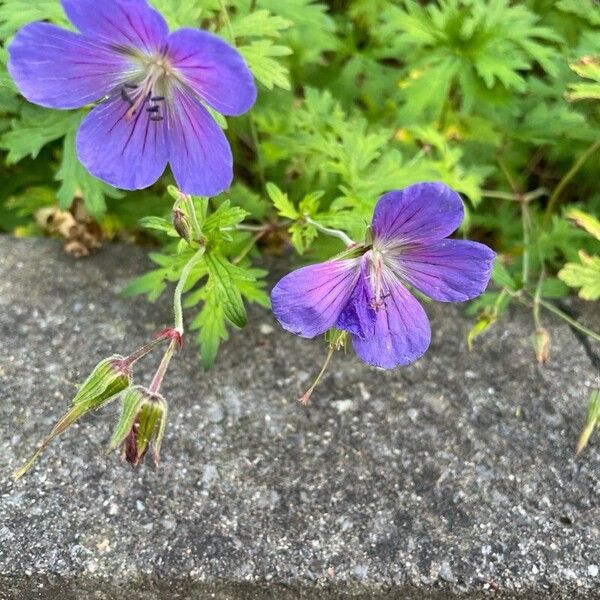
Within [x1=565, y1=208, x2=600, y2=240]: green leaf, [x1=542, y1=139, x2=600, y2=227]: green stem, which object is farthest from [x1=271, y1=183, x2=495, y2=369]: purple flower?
[x1=542, y1=139, x2=600, y2=227]: green stem

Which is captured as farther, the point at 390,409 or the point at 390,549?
the point at 390,409

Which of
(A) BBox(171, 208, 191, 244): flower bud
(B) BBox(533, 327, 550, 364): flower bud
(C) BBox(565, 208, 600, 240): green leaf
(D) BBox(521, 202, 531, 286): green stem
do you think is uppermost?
(A) BBox(171, 208, 191, 244): flower bud

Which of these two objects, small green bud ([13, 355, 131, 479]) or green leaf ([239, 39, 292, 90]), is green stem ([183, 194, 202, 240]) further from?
green leaf ([239, 39, 292, 90])

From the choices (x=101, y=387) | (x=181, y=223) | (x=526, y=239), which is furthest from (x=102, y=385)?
(x=526, y=239)

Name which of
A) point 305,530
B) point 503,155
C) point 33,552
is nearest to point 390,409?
point 305,530

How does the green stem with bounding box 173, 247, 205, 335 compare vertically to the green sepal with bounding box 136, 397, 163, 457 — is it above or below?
above

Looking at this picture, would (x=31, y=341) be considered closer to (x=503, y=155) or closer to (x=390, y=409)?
(x=390, y=409)
